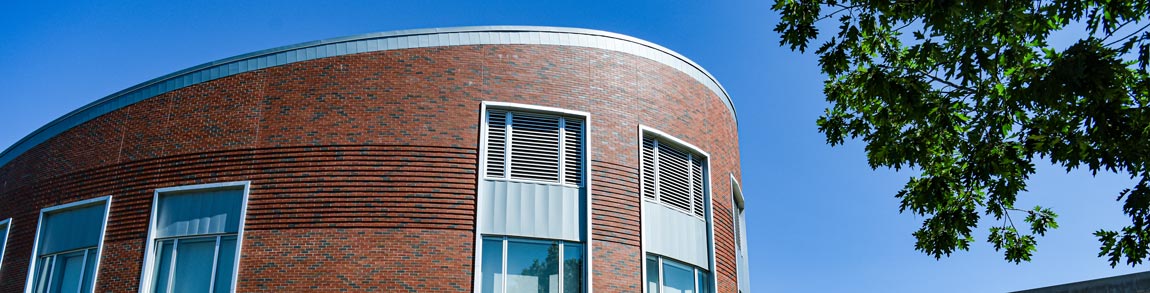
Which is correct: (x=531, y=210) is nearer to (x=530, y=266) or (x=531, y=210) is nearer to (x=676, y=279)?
(x=530, y=266)

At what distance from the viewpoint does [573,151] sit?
2048 cm

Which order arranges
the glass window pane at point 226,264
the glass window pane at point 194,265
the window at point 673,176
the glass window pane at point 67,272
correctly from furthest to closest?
the glass window pane at point 67,272
the window at point 673,176
the glass window pane at point 194,265
the glass window pane at point 226,264

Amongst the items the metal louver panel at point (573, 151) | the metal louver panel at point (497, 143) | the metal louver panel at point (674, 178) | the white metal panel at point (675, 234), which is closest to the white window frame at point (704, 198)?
the white metal panel at point (675, 234)

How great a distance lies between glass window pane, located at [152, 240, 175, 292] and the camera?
19.8 m

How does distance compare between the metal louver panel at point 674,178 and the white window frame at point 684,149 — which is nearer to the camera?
the white window frame at point 684,149

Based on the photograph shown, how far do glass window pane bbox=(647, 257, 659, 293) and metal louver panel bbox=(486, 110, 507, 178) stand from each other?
12.3 feet

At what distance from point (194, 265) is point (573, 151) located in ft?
27.1

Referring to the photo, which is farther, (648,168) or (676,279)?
(648,168)

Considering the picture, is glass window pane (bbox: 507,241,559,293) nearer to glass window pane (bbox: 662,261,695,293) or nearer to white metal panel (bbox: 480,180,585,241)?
white metal panel (bbox: 480,180,585,241)

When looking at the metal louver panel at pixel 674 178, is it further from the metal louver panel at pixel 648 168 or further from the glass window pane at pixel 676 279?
the glass window pane at pixel 676 279

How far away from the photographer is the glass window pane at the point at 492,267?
1886 cm

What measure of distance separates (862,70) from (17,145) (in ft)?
71.6

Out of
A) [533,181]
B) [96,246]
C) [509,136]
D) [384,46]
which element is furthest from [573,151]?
[96,246]

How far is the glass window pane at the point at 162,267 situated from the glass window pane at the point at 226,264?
1273 mm
